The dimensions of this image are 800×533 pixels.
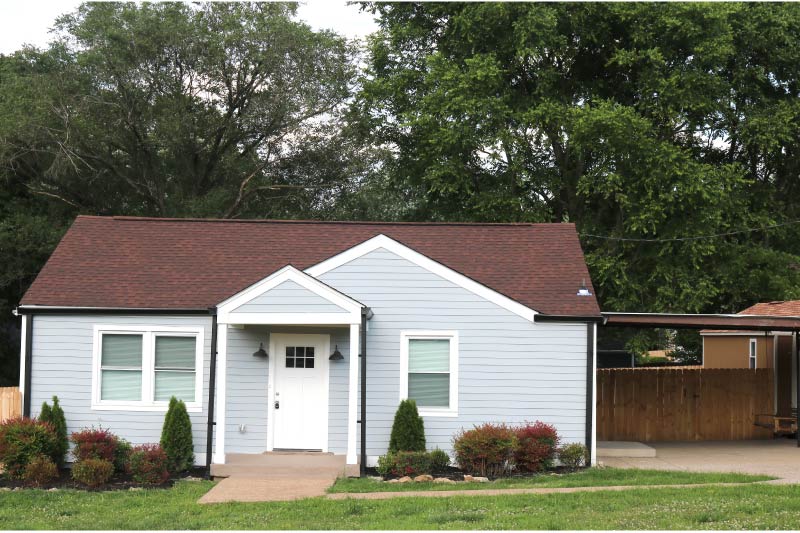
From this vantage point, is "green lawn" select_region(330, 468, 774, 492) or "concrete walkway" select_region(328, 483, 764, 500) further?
"green lawn" select_region(330, 468, 774, 492)

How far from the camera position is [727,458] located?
17797 millimetres

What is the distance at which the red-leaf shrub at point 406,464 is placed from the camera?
50.4ft

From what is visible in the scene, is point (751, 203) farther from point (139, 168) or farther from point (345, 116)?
point (139, 168)

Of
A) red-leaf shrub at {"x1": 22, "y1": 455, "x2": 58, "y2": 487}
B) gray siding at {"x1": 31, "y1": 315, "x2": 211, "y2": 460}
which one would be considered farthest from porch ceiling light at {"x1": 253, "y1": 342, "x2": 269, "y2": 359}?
red-leaf shrub at {"x1": 22, "y1": 455, "x2": 58, "y2": 487}

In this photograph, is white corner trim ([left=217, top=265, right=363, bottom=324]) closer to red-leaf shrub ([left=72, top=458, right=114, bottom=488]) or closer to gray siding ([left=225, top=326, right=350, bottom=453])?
gray siding ([left=225, top=326, right=350, bottom=453])

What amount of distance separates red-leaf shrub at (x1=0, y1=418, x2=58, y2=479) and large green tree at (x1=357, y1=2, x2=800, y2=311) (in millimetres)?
16655

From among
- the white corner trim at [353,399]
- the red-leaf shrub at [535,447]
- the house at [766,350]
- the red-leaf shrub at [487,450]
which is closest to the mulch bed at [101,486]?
the white corner trim at [353,399]

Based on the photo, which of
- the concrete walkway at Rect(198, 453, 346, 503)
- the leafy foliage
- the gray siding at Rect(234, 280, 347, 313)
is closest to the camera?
the concrete walkway at Rect(198, 453, 346, 503)

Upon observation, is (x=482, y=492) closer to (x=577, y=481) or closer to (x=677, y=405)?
(x=577, y=481)

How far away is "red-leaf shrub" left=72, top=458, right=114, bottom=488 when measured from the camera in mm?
14656

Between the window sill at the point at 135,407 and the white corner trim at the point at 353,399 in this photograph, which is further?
the window sill at the point at 135,407

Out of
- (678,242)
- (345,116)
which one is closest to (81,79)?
(345,116)

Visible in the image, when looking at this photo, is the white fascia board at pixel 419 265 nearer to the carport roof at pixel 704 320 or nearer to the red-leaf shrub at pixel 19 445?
the carport roof at pixel 704 320

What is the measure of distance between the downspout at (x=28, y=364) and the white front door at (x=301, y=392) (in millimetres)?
4441
